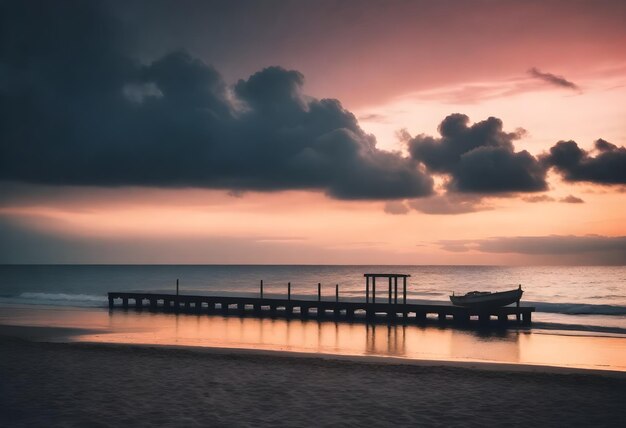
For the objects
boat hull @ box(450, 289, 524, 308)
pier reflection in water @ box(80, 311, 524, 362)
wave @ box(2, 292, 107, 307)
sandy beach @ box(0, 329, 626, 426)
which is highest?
sandy beach @ box(0, 329, 626, 426)

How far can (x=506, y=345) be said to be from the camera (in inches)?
1105

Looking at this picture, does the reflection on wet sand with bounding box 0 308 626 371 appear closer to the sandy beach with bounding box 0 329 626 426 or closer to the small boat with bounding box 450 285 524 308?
the sandy beach with bounding box 0 329 626 426

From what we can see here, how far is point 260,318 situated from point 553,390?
28268mm

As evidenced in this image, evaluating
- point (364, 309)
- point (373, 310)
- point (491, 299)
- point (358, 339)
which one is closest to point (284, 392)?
point (358, 339)

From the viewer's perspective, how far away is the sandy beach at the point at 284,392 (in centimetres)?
1252

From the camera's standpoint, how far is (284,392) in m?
15.1

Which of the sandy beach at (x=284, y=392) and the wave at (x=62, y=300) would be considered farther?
the wave at (x=62, y=300)

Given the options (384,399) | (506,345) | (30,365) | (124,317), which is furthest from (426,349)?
(124,317)

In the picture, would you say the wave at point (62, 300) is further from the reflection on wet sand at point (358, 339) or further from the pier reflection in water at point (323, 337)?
the pier reflection in water at point (323, 337)

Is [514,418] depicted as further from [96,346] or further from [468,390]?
[96,346]

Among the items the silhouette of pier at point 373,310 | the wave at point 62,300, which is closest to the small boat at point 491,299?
the silhouette of pier at point 373,310

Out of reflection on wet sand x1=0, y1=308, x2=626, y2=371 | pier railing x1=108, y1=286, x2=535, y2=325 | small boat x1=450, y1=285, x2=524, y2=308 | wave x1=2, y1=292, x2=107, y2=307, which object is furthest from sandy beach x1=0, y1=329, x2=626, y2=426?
wave x1=2, y1=292, x2=107, y2=307

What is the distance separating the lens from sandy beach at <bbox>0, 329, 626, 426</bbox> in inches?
493

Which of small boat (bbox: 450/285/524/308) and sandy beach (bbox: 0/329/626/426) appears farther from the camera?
small boat (bbox: 450/285/524/308)
